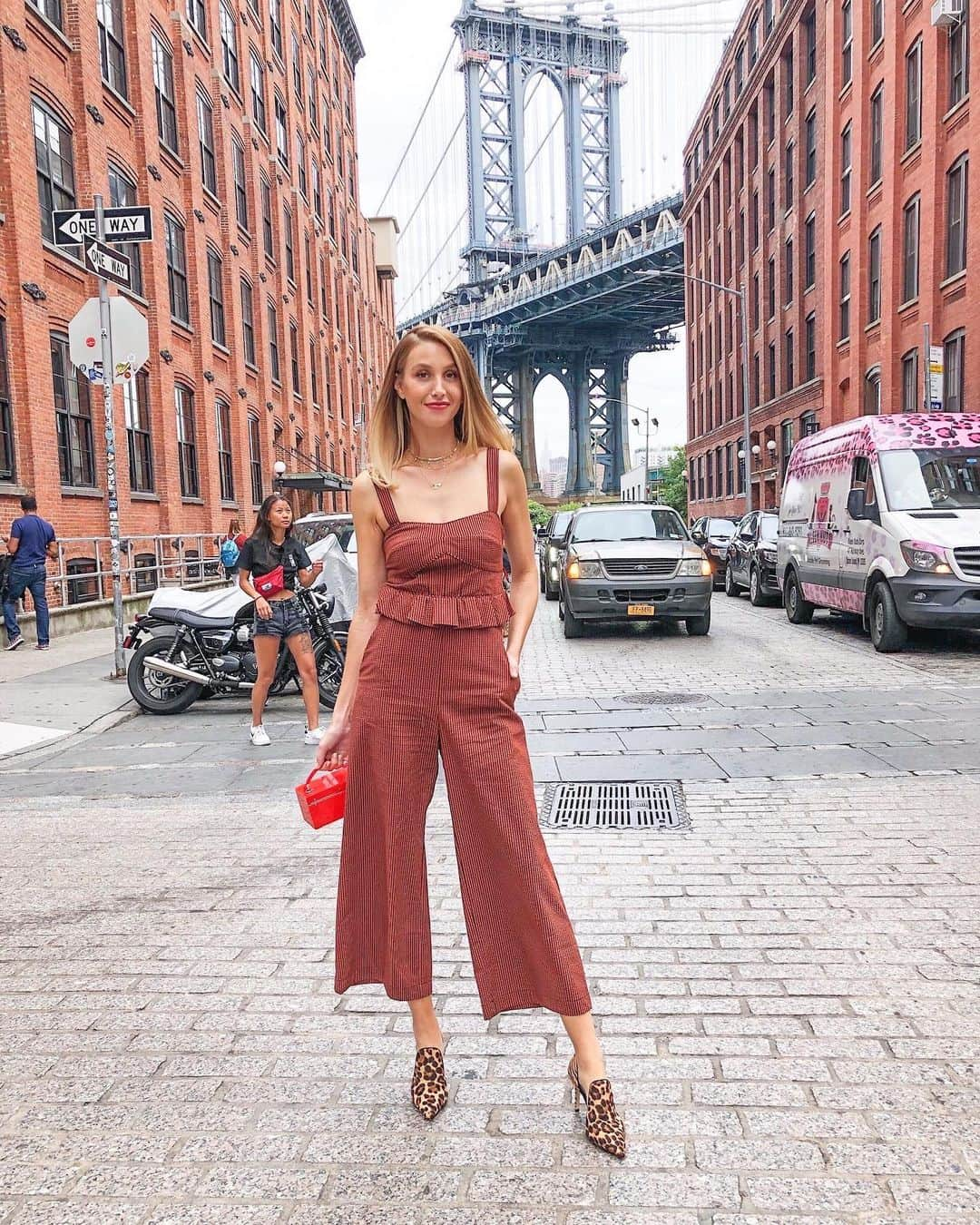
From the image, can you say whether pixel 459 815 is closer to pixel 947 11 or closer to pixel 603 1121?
pixel 603 1121

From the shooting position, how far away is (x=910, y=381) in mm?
28438

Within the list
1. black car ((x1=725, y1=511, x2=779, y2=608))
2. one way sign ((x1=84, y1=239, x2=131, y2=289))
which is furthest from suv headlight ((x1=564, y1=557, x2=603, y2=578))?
one way sign ((x1=84, y1=239, x2=131, y2=289))

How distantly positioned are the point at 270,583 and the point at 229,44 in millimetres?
28606

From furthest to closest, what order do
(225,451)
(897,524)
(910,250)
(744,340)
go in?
(744,340)
(910,250)
(225,451)
(897,524)

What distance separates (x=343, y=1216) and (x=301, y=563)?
19.7 feet

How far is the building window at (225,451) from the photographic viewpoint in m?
26.8

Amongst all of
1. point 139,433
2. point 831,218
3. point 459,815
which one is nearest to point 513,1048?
point 459,815

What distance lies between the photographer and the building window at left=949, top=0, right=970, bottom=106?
2441 cm

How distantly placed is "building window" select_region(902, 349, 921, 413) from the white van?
51.3ft

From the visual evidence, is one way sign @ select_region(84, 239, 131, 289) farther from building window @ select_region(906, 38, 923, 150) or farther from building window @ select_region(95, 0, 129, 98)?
building window @ select_region(906, 38, 923, 150)

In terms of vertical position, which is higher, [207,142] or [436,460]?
[207,142]

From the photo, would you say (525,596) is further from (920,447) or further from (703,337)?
(703,337)

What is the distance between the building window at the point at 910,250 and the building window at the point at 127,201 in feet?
65.3

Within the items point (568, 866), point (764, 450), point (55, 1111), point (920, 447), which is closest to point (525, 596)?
point (55, 1111)
